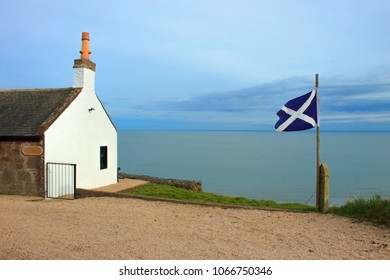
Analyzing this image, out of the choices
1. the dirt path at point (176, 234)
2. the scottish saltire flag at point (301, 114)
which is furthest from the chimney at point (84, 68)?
the scottish saltire flag at point (301, 114)

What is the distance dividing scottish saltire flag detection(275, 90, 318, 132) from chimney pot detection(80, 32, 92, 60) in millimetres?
10135

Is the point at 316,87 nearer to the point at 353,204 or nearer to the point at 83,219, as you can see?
the point at 353,204

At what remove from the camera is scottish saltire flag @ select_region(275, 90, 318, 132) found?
1119cm

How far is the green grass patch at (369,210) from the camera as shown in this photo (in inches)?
365

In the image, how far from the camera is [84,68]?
1600cm

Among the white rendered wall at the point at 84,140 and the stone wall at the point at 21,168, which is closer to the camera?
the stone wall at the point at 21,168

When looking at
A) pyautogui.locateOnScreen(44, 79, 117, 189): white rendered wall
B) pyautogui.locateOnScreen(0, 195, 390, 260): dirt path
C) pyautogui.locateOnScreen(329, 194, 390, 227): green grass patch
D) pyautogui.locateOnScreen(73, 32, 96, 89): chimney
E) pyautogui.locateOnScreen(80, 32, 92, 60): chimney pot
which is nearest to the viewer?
pyautogui.locateOnScreen(0, 195, 390, 260): dirt path

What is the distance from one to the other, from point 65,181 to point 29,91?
6.01m

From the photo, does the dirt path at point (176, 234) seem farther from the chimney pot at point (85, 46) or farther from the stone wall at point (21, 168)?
the chimney pot at point (85, 46)

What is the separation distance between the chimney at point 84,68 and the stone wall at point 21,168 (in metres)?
3.99

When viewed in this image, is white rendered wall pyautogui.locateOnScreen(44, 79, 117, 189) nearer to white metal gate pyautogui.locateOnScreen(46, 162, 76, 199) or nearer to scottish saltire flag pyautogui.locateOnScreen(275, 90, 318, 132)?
white metal gate pyautogui.locateOnScreen(46, 162, 76, 199)

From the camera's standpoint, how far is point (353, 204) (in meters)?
10.6

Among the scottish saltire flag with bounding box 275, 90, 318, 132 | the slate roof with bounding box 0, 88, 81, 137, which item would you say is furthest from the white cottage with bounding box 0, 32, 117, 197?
the scottish saltire flag with bounding box 275, 90, 318, 132

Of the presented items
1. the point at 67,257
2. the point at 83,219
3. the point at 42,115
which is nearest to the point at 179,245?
the point at 67,257
